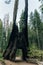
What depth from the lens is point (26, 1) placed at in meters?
17.7

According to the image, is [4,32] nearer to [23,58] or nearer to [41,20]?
[41,20]

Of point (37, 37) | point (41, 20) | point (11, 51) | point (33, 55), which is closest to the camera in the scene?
point (11, 51)

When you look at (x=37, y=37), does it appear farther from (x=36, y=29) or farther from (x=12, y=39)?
(x=12, y=39)

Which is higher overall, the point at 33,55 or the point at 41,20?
the point at 41,20

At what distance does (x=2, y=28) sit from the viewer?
36906 mm

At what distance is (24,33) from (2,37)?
16.5 metres

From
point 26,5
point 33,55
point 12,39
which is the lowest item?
point 33,55

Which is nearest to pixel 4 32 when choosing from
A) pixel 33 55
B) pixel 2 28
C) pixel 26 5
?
pixel 2 28

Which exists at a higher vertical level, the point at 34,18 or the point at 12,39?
the point at 34,18

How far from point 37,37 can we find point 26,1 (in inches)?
741

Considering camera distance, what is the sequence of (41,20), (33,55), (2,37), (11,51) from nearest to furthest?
(11,51)
(33,55)
(2,37)
(41,20)

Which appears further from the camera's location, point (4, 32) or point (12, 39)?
point (4, 32)

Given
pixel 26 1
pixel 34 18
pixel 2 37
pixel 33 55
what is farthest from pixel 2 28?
pixel 26 1

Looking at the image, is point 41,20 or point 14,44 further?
point 41,20
